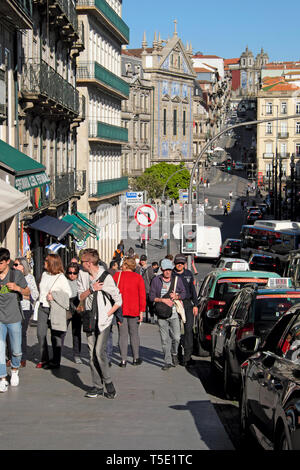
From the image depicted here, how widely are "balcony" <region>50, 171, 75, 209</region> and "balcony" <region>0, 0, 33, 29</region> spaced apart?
8378 mm

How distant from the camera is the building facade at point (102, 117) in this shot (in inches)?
1763

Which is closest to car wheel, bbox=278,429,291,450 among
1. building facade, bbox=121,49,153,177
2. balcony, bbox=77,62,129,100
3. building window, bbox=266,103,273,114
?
balcony, bbox=77,62,129,100

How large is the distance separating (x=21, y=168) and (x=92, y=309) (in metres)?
7.91

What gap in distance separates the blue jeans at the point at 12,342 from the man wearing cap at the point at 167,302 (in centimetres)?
277

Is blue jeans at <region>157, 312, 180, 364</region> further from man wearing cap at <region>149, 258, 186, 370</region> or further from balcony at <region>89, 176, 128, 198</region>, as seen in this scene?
balcony at <region>89, 176, 128, 198</region>

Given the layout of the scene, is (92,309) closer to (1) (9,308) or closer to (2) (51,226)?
(1) (9,308)

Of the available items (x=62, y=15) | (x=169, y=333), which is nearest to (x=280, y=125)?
(x=62, y=15)

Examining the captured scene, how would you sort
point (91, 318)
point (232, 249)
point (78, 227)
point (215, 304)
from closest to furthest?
1. point (91, 318)
2. point (215, 304)
3. point (78, 227)
4. point (232, 249)

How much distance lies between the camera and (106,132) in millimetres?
50156

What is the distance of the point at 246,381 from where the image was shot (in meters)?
8.74

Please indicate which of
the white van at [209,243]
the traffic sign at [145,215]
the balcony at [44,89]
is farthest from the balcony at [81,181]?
the white van at [209,243]

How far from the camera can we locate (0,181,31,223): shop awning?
12.6 meters

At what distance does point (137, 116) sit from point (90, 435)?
105 m
